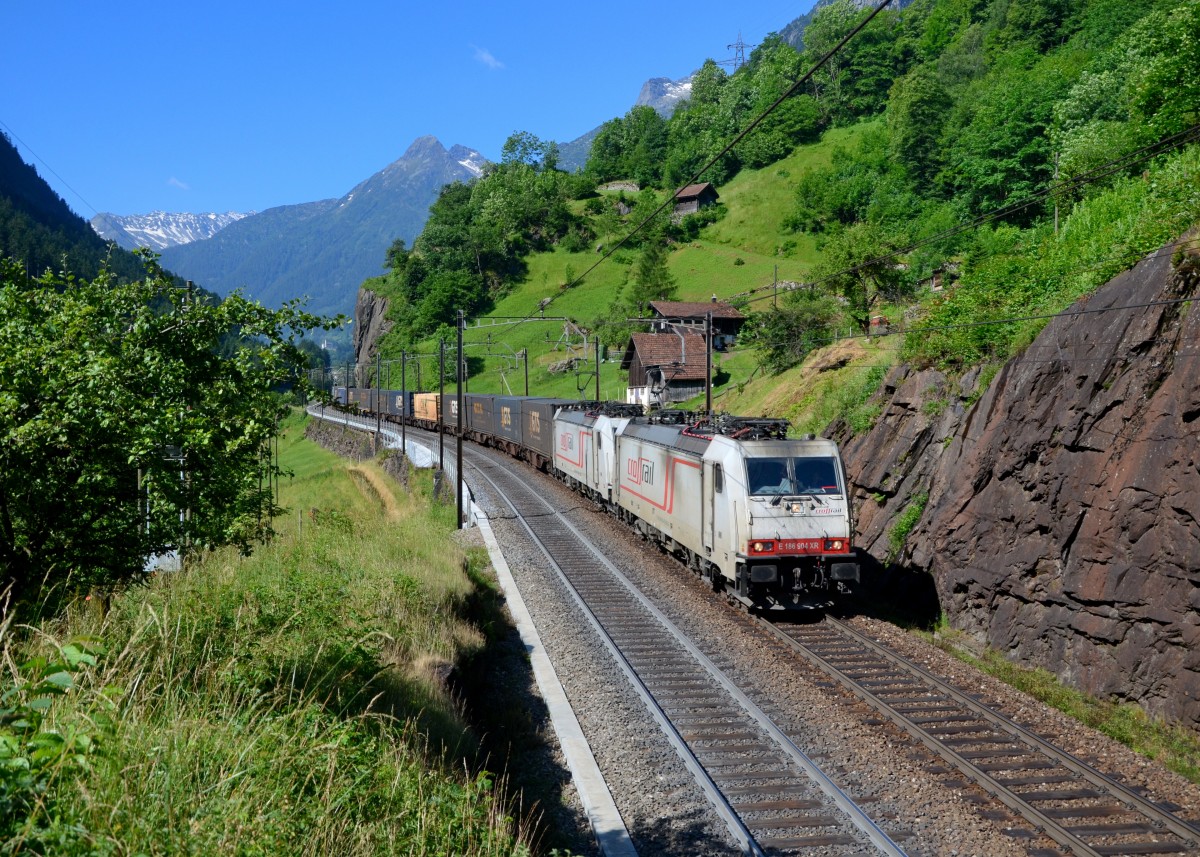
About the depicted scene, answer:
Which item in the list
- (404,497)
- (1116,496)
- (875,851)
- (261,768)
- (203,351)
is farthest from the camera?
(404,497)

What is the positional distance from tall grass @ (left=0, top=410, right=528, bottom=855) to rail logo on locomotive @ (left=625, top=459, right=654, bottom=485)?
32.0 feet

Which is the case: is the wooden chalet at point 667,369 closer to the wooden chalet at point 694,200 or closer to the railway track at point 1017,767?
the railway track at point 1017,767

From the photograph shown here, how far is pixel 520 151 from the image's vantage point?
156 m

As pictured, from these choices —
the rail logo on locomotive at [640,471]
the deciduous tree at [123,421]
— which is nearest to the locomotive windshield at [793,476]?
the rail logo on locomotive at [640,471]

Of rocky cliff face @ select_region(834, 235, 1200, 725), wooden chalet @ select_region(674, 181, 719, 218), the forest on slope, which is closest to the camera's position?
rocky cliff face @ select_region(834, 235, 1200, 725)

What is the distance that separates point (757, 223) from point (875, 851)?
336ft

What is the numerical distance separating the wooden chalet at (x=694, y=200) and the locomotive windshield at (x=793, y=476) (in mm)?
100721

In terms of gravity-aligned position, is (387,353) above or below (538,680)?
above

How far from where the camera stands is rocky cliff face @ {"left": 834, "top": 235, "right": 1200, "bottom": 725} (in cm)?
1127

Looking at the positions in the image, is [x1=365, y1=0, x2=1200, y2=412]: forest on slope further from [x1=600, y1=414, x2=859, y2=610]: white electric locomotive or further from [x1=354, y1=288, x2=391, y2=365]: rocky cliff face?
[x1=600, y1=414, x2=859, y2=610]: white electric locomotive

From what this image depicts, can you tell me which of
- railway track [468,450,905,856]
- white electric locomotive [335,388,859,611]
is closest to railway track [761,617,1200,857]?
railway track [468,450,905,856]

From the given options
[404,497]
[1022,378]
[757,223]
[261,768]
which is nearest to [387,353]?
[757,223]

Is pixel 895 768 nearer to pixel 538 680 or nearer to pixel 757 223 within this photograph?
pixel 538 680

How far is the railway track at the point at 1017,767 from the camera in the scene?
796 centimetres
